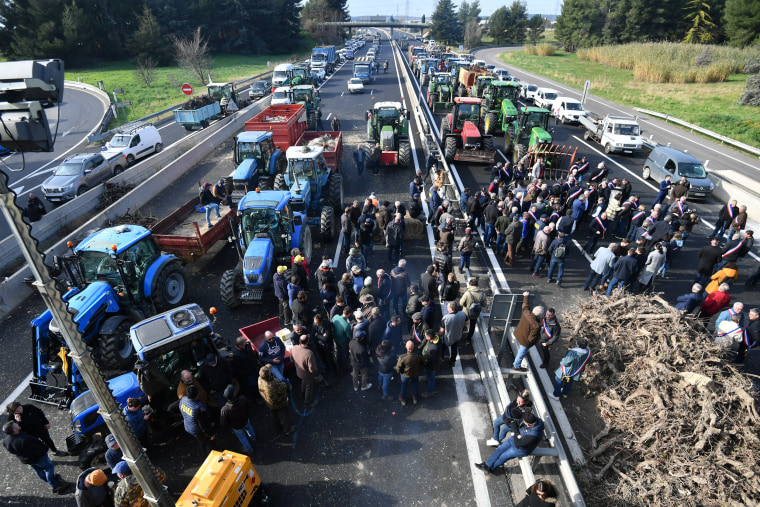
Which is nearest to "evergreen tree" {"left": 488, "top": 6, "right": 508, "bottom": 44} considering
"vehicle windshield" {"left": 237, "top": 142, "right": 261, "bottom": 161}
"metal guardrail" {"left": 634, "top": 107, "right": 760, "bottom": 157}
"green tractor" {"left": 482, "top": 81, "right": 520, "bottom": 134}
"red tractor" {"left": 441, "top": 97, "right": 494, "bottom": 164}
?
"metal guardrail" {"left": 634, "top": 107, "right": 760, "bottom": 157}

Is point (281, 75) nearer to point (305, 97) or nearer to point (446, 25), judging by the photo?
point (305, 97)

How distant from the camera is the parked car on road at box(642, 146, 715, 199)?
1474 cm

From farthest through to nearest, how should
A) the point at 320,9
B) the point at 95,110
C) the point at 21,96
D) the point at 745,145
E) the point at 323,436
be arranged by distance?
1. the point at 320,9
2. the point at 95,110
3. the point at 745,145
4. the point at 323,436
5. the point at 21,96

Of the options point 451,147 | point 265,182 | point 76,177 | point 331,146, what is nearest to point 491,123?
point 451,147

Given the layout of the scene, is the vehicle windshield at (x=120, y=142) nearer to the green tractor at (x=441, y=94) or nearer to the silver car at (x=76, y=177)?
the silver car at (x=76, y=177)

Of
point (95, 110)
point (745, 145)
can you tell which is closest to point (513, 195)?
point (745, 145)

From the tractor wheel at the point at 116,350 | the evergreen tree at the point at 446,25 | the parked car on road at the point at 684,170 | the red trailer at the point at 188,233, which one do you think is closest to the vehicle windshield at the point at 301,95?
the red trailer at the point at 188,233

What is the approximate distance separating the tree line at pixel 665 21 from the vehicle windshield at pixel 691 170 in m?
43.1

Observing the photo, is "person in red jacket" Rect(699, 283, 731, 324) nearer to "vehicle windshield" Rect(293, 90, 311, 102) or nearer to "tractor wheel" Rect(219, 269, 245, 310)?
"tractor wheel" Rect(219, 269, 245, 310)

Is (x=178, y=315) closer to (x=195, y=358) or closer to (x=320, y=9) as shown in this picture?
(x=195, y=358)

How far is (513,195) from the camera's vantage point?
38.7 ft

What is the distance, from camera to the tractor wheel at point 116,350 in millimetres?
7168

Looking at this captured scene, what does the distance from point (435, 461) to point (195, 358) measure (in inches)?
168

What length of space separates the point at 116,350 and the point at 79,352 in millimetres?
5547
